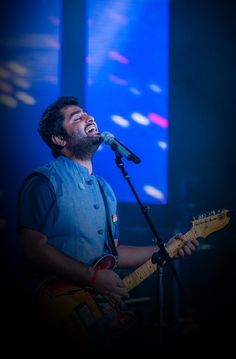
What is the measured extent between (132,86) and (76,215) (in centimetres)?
135

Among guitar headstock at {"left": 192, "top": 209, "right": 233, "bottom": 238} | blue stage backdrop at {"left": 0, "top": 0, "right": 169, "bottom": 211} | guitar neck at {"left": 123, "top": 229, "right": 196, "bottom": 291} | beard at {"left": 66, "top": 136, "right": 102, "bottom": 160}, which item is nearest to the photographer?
guitar neck at {"left": 123, "top": 229, "right": 196, "bottom": 291}

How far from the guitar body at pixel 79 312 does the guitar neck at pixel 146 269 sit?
160 millimetres

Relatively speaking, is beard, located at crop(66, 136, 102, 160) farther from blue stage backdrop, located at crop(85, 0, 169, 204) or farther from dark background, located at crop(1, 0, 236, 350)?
dark background, located at crop(1, 0, 236, 350)

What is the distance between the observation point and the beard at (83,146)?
2662 mm

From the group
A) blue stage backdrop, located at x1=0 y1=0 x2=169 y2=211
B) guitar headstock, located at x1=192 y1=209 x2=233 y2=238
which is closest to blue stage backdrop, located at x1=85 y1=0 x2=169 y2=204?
blue stage backdrop, located at x1=0 y1=0 x2=169 y2=211

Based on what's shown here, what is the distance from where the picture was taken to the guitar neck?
2.42 metres

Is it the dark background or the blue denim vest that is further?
the dark background

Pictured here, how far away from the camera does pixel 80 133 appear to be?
2.69 m

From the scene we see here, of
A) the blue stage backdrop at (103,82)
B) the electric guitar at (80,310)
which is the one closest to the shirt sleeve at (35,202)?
the electric guitar at (80,310)

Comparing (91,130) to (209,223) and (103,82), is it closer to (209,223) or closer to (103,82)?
(103,82)

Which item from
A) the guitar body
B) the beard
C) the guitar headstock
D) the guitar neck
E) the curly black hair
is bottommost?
the guitar body

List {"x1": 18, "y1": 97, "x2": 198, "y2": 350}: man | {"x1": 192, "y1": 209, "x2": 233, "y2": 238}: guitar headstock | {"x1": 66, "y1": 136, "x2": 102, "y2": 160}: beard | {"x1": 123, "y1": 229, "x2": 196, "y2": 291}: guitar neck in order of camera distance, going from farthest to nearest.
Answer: {"x1": 66, "y1": 136, "x2": 102, "y2": 160}: beard, {"x1": 192, "y1": 209, "x2": 233, "y2": 238}: guitar headstock, {"x1": 123, "y1": 229, "x2": 196, "y2": 291}: guitar neck, {"x1": 18, "y1": 97, "x2": 198, "y2": 350}: man

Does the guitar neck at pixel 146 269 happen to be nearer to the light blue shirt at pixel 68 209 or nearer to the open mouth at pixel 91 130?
the light blue shirt at pixel 68 209

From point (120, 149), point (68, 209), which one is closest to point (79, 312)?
point (68, 209)
